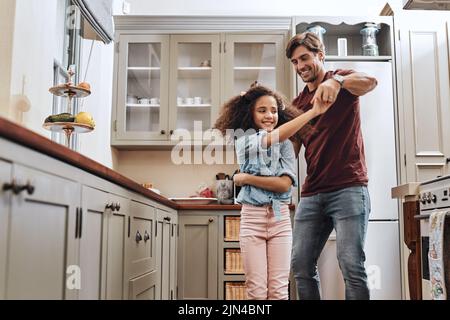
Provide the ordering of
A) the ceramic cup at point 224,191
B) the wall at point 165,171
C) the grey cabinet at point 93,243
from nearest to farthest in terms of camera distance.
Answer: the grey cabinet at point 93,243, the ceramic cup at point 224,191, the wall at point 165,171

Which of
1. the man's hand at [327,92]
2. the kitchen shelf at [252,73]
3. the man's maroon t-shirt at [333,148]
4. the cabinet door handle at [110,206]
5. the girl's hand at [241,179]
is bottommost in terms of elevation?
the cabinet door handle at [110,206]

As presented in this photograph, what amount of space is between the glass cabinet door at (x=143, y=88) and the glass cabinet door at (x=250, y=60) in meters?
0.43

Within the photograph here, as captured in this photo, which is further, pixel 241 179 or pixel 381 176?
pixel 381 176

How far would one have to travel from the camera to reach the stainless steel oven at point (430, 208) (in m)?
1.68

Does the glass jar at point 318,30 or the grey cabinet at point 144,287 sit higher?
the glass jar at point 318,30

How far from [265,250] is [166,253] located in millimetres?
717

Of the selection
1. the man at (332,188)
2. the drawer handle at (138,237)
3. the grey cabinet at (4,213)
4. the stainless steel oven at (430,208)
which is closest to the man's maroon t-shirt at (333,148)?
the man at (332,188)

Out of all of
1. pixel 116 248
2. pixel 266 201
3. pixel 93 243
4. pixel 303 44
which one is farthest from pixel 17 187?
pixel 303 44

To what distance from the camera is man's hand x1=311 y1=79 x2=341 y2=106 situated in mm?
2207

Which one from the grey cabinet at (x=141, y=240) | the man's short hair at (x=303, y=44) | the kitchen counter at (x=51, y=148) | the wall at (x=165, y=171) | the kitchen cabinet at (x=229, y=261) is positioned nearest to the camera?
the kitchen counter at (x=51, y=148)

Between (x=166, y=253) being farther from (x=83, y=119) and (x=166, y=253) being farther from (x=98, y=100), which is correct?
(x=98, y=100)

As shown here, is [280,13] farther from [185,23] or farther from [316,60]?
[316,60]

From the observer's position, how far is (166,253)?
245cm

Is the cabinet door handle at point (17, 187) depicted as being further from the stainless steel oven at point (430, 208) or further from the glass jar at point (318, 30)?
Result: the glass jar at point (318, 30)
